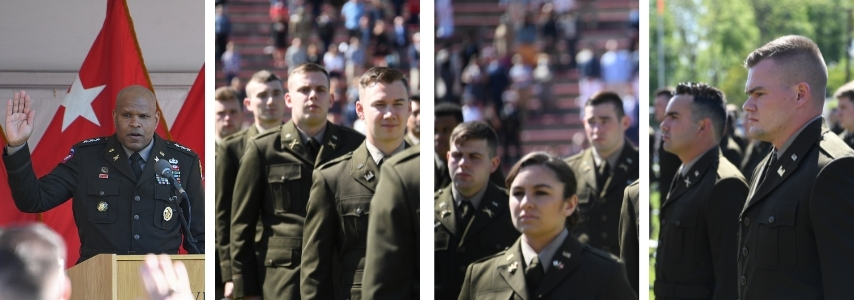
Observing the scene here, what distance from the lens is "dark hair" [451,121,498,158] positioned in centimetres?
516

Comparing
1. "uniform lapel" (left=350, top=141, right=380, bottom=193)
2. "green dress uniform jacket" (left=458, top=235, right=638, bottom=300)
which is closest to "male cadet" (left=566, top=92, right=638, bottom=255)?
"green dress uniform jacket" (left=458, top=235, right=638, bottom=300)

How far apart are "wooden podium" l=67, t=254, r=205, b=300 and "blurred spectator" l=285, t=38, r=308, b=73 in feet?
4.23

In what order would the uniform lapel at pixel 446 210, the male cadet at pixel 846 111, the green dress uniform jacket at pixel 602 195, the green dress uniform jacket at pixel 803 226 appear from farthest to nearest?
the male cadet at pixel 846 111 < the uniform lapel at pixel 446 210 < the green dress uniform jacket at pixel 602 195 < the green dress uniform jacket at pixel 803 226

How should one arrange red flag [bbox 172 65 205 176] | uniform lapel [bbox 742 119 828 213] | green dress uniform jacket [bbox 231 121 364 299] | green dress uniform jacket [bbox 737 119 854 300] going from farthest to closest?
red flag [bbox 172 65 205 176] → green dress uniform jacket [bbox 231 121 364 299] → uniform lapel [bbox 742 119 828 213] → green dress uniform jacket [bbox 737 119 854 300]

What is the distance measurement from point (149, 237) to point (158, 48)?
104 cm

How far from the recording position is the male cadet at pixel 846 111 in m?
6.49

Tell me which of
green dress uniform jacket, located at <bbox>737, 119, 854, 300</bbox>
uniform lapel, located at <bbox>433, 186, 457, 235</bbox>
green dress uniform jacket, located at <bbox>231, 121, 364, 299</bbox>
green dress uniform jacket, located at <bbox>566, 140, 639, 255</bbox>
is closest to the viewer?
green dress uniform jacket, located at <bbox>737, 119, 854, 300</bbox>

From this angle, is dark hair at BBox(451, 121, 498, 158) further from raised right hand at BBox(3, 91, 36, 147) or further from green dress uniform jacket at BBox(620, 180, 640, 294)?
raised right hand at BBox(3, 91, 36, 147)

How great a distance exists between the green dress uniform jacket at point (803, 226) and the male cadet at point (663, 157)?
64 cm

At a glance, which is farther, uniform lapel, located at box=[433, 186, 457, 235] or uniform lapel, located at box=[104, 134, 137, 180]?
uniform lapel, located at box=[104, 134, 137, 180]

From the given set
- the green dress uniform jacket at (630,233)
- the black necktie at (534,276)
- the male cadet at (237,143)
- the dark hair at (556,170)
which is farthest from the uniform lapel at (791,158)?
the male cadet at (237,143)

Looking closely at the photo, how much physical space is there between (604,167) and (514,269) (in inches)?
27.5

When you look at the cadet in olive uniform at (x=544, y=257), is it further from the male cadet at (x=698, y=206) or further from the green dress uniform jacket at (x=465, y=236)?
the male cadet at (x=698, y=206)

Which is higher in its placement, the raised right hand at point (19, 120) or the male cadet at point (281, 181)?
the raised right hand at point (19, 120)
